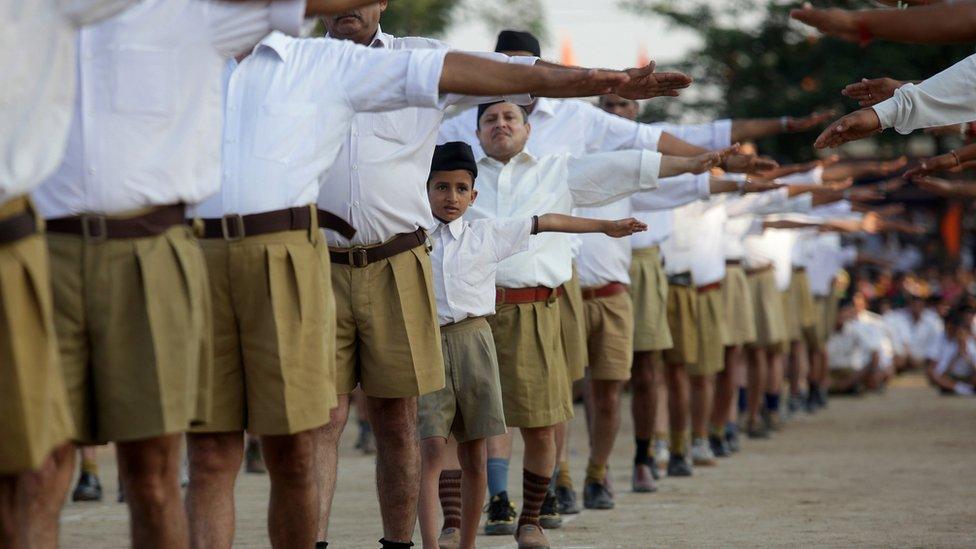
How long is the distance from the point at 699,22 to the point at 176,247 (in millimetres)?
27778

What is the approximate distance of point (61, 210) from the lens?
15.7ft

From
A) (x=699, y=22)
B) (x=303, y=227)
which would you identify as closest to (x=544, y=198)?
(x=303, y=227)

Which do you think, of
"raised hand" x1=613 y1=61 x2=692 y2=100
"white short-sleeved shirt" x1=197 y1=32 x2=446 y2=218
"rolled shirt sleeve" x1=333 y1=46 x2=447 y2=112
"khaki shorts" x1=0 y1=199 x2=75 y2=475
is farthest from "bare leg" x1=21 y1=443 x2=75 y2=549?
"raised hand" x1=613 y1=61 x2=692 y2=100

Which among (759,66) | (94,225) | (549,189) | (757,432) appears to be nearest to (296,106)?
(94,225)

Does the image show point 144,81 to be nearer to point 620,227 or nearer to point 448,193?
point 448,193

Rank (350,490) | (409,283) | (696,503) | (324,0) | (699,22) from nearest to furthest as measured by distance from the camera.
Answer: (324,0) < (409,283) < (696,503) < (350,490) < (699,22)

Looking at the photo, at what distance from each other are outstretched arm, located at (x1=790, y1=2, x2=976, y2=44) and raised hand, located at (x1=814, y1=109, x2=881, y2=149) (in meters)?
1.28

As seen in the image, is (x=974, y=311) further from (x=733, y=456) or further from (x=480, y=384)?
(x=480, y=384)

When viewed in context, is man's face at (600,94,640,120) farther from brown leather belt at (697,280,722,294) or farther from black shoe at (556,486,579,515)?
black shoe at (556,486,579,515)

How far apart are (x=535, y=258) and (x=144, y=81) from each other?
159 inches

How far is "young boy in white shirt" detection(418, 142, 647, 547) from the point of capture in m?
7.58

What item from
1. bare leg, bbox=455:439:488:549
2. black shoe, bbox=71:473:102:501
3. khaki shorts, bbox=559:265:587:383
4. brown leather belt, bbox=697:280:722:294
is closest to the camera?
bare leg, bbox=455:439:488:549

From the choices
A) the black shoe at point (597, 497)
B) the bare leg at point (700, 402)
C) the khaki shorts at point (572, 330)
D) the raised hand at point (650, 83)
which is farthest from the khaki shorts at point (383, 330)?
the bare leg at point (700, 402)

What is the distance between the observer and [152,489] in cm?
491
